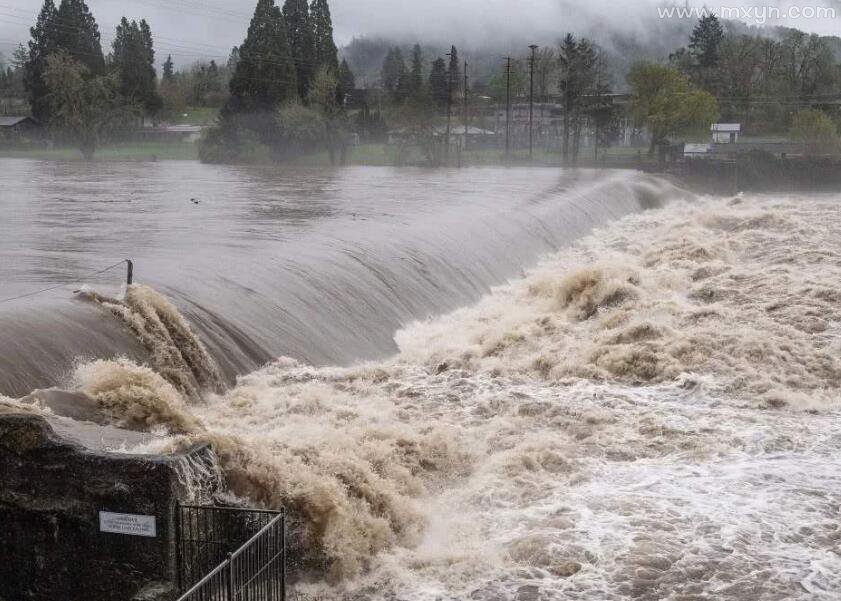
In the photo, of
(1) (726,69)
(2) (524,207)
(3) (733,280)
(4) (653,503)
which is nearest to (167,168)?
(2) (524,207)

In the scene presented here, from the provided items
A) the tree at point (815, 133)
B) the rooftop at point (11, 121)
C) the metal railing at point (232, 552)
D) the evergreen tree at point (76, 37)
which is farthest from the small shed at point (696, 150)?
the metal railing at point (232, 552)

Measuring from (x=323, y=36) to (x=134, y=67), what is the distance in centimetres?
1375

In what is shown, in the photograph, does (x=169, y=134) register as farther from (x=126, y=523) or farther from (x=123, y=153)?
(x=126, y=523)

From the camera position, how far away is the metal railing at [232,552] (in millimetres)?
6730

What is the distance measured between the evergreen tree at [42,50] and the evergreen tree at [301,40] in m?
14.4

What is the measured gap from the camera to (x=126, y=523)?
6816mm

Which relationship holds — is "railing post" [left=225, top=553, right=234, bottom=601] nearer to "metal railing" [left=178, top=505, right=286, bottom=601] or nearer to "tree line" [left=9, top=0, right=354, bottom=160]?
"metal railing" [left=178, top=505, right=286, bottom=601]

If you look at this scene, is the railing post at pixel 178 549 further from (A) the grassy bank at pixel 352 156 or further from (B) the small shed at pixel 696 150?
(A) the grassy bank at pixel 352 156

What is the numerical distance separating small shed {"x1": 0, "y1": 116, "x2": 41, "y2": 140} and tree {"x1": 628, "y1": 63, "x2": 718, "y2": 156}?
3855cm

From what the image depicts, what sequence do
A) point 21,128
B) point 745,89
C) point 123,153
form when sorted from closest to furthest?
point 123,153 < point 21,128 < point 745,89

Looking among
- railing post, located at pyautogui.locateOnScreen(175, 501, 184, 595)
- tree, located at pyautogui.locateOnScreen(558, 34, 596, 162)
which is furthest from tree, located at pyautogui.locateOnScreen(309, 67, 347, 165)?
railing post, located at pyautogui.locateOnScreen(175, 501, 184, 595)

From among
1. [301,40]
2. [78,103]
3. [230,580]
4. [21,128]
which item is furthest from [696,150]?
[230,580]

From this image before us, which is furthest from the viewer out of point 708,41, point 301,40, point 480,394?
point 708,41

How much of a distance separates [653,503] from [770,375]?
16.2ft
